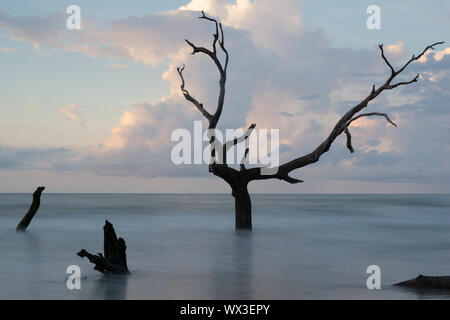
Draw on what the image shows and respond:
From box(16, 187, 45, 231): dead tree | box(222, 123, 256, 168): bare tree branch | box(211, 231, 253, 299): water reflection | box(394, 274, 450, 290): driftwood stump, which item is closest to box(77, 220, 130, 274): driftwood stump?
box(211, 231, 253, 299): water reflection

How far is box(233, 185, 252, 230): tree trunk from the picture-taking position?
789 inches

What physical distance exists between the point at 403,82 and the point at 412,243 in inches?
229

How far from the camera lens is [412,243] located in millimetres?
Answer: 19469

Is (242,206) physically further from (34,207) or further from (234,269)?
(34,207)

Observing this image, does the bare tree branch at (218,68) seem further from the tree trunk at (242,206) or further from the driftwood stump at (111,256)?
the driftwood stump at (111,256)

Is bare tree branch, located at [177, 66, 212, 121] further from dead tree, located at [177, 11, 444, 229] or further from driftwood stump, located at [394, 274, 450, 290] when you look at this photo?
driftwood stump, located at [394, 274, 450, 290]

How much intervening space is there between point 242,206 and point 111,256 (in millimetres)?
10019

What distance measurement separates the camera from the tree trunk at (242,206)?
20.0 meters

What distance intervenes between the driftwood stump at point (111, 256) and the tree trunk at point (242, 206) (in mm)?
8868

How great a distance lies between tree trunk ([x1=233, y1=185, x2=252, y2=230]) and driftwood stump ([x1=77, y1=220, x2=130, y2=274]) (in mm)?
8868

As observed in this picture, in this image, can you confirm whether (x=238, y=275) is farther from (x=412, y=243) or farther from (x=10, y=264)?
(x=412, y=243)

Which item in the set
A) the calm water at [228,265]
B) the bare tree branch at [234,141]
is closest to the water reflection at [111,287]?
the calm water at [228,265]

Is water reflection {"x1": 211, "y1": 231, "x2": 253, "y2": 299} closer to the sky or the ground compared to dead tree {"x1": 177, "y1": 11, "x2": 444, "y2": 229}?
closer to the ground
